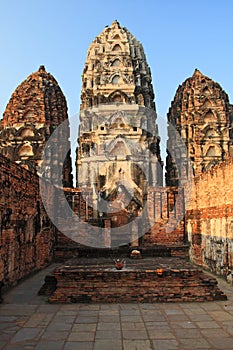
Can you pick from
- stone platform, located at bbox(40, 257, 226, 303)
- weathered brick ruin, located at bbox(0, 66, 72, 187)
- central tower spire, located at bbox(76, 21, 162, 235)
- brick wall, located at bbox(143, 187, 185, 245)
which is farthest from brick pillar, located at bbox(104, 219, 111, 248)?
weathered brick ruin, located at bbox(0, 66, 72, 187)

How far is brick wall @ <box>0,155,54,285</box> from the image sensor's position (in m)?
10.6

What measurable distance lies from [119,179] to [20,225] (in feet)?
77.5

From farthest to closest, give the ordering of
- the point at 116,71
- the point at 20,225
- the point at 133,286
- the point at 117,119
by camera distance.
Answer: the point at 116,71 → the point at 117,119 → the point at 20,225 → the point at 133,286

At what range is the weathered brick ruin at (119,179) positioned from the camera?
10.8 m

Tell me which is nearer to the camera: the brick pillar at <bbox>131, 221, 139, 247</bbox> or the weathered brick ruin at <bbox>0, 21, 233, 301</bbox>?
the weathered brick ruin at <bbox>0, 21, 233, 301</bbox>

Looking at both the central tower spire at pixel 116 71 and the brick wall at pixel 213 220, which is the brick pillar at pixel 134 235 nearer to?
the brick wall at pixel 213 220

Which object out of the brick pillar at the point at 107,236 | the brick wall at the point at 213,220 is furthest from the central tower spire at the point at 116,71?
the brick wall at the point at 213,220

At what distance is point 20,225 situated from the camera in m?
12.3

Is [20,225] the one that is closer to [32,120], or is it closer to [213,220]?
[213,220]

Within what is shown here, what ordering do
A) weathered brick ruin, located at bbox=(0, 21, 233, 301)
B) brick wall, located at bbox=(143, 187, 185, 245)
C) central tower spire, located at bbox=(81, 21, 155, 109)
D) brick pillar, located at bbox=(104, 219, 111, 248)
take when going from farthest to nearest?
central tower spire, located at bbox=(81, 21, 155, 109) → brick wall, located at bbox=(143, 187, 185, 245) → brick pillar, located at bbox=(104, 219, 111, 248) → weathered brick ruin, located at bbox=(0, 21, 233, 301)

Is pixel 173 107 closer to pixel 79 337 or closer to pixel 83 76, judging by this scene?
pixel 83 76

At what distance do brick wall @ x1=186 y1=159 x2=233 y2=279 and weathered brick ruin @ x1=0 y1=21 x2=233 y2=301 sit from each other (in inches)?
1.5

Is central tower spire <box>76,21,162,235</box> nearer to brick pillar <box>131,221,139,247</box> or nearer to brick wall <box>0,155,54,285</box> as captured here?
brick pillar <box>131,221,139,247</box>

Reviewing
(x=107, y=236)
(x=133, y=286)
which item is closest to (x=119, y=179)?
(x=107, y=236)
